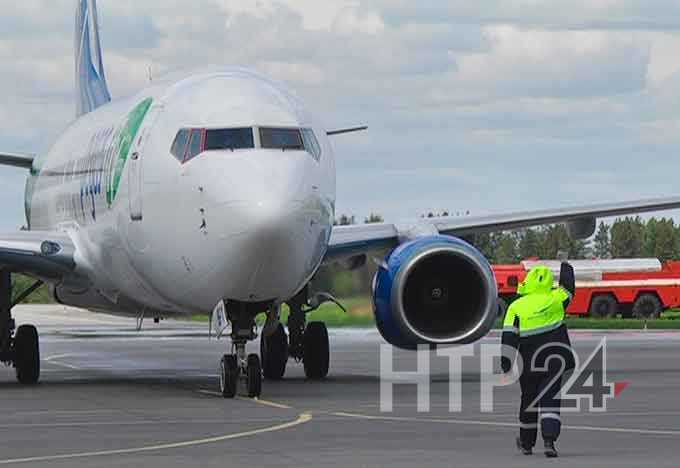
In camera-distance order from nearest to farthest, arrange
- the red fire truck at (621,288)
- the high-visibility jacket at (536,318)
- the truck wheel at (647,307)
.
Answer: the high-visibility jacket at (536,318) → the red fire truck at (621,288) → the truck wheel at (647,307)

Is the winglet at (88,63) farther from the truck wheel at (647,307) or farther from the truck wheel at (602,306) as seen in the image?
the truck wheel at (647,307)

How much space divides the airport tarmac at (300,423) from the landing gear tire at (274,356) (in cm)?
54

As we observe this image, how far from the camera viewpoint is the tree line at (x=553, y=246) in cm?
2708

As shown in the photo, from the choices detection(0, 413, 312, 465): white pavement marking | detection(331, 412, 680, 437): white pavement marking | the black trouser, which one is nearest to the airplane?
detection(331, 412, 680, 437): white pavement marking

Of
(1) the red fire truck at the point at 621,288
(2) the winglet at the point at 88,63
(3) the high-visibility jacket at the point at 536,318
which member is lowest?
(3) the high-visibility jacket at the point at 536,318

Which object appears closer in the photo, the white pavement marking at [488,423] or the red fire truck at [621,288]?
the white pavement marking at [488,423]

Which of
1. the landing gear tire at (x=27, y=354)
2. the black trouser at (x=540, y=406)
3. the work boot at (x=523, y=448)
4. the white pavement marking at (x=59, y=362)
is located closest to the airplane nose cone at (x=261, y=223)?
the black trouser at (x=540, y=406)

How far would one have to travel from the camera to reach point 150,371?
30.9m

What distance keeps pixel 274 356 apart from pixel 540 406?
12.0 meters

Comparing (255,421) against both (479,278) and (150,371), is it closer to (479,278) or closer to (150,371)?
(479,278)

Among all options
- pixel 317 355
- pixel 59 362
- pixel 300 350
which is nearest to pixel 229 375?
pixel 317 355

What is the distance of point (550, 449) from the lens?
15.2 meters

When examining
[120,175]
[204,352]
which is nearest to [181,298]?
[120,175]

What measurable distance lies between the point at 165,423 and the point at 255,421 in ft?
3.05
